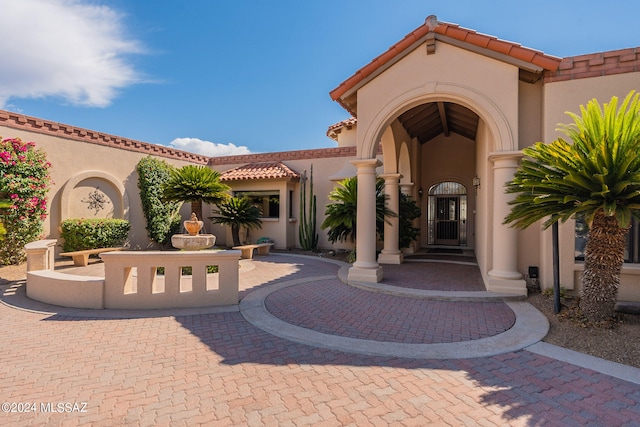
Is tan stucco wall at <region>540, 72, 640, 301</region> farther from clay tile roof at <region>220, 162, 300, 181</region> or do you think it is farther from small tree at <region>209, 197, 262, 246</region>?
small tree at <region>209, 197, 262, 246</region>

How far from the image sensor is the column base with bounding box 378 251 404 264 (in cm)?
1098

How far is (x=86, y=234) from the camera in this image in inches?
455

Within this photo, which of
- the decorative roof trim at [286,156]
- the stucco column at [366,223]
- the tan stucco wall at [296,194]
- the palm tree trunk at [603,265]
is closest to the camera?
the palm tree trunk at [603,265]

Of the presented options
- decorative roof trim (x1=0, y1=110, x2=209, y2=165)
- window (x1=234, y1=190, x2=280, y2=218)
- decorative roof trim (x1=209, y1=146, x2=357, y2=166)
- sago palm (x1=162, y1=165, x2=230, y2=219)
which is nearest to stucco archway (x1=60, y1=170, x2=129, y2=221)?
decorative roof trim (x1=0, y1=110, x2=209, y2=165)

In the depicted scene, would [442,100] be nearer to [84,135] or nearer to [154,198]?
[154,198]

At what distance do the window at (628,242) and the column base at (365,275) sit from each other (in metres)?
4.09

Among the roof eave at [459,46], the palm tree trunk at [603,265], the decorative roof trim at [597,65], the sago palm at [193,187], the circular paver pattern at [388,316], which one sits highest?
the roof eave at [459,46]

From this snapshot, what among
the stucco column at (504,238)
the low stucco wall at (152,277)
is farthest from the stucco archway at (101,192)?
the stucco column at (504,238)

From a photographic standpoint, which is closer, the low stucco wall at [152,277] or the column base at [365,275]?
the low stucco wall at [152,277]

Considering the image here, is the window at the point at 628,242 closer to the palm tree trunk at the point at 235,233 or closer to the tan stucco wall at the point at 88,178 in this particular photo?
the palm tree trunk at the point at 235,233

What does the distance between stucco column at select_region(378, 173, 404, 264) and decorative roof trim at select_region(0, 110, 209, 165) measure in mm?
10641

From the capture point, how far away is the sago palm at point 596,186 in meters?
4.44

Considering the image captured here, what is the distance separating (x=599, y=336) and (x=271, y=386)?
4.68m

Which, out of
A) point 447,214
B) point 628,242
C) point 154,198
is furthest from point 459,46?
point 154,198
